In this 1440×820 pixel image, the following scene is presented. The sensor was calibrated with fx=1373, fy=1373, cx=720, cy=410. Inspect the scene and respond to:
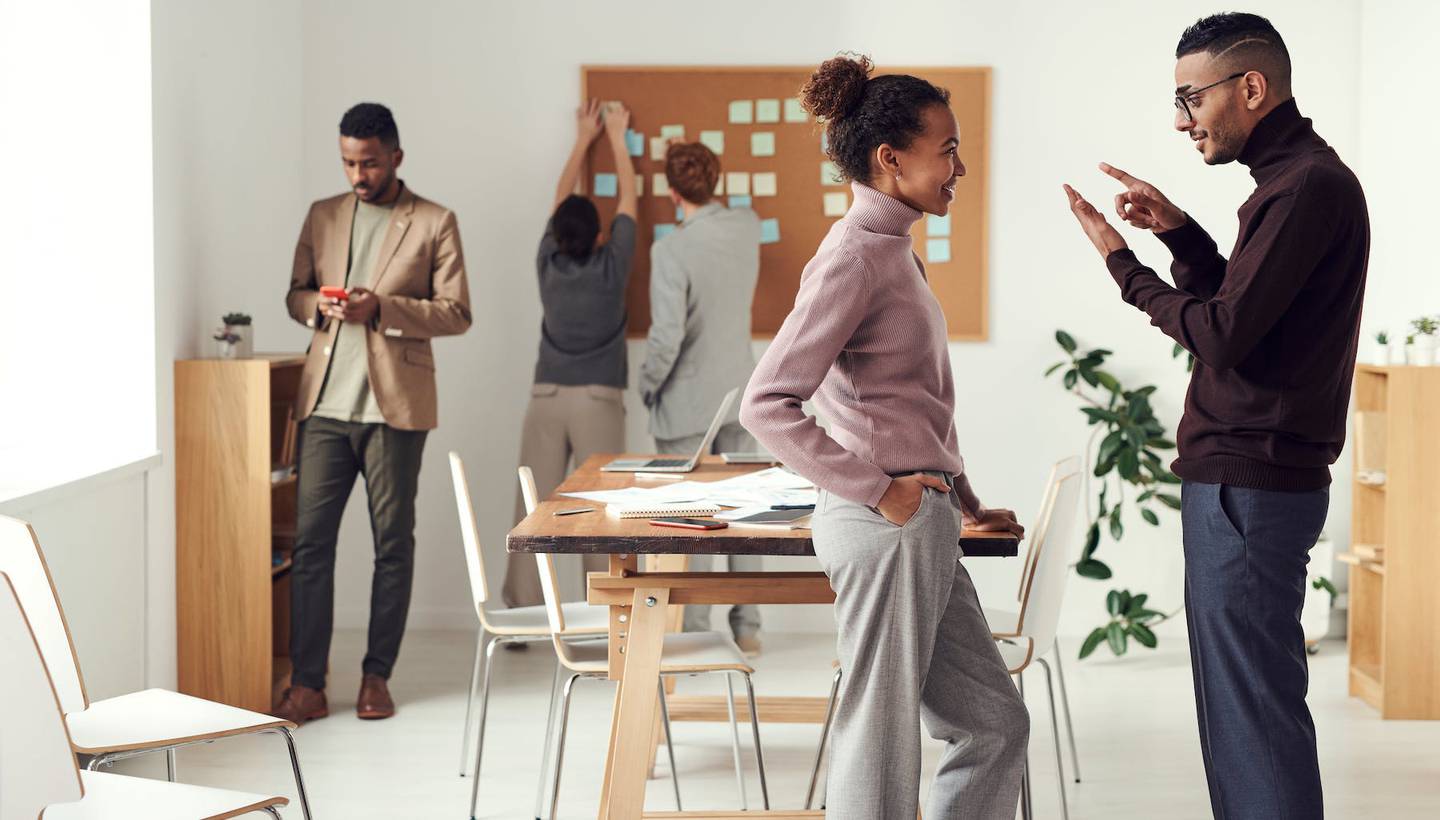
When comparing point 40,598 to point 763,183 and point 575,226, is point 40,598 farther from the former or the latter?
point 763,183

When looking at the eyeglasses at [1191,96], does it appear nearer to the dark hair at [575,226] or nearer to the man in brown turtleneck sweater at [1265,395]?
the man in brown turtleneck sweater at [1265,395]

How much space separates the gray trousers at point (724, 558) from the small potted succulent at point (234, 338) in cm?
144

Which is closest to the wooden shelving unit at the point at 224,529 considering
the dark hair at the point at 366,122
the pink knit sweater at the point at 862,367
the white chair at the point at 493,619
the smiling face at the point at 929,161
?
the dark hair at the point at 366,122

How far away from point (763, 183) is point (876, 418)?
123 inches

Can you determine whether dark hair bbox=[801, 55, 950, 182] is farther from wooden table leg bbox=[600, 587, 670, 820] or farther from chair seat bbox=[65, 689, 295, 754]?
chair seat bbox=[65, 689, 295, 754]

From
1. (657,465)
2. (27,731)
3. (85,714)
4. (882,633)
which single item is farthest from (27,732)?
(657,465)

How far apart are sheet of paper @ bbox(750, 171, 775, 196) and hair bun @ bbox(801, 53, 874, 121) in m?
2.96

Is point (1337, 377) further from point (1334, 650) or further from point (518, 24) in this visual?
point (518, 24)

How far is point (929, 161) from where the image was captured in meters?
2.06

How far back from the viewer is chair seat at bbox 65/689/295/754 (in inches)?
90.7

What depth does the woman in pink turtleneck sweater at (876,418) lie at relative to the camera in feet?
6.61

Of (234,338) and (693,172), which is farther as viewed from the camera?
(693,172)

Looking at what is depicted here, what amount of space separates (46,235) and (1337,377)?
3231mm

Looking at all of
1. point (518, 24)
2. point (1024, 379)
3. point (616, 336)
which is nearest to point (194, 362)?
point (616, 336)
